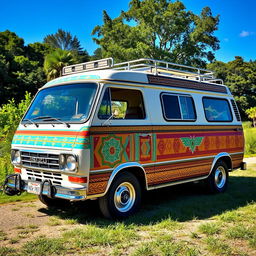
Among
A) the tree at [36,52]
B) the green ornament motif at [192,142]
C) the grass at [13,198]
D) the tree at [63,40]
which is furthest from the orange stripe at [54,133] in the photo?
the tree at [63,40]

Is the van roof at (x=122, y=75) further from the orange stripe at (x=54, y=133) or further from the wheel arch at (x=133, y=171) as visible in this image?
the wheel arch at (x=133, y=171)

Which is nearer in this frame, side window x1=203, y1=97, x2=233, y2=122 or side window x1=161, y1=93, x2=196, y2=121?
side window x1=161, y1=93, x2=196, y2=121

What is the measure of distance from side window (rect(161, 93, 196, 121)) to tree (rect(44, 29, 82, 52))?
68797 millimetres

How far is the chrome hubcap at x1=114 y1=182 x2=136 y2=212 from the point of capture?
591cm

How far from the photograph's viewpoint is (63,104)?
19.7 feet

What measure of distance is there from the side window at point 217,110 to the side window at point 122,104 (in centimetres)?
221

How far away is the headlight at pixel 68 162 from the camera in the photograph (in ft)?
17.2

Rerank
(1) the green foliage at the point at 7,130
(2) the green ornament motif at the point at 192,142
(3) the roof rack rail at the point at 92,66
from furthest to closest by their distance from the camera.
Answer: (1) the green foliage at the point at 7,130
(2) the green ornament motif at the point at 192,142
(3) the roof rack rail at the point at 92,66

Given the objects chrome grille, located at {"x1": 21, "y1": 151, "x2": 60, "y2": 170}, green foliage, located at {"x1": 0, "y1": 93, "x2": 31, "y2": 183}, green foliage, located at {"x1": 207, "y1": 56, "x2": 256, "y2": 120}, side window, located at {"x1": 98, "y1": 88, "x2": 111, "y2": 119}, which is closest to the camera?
chrome grille, located at {"x1": 21, "y1": 151, "x2": 60, "y2": 170}

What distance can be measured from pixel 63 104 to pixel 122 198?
199 cm

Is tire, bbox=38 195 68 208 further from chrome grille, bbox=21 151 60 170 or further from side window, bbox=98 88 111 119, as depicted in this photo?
side window, bbox=98 88 111 119

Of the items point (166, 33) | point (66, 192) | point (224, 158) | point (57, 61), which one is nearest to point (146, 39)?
point (166, 33)

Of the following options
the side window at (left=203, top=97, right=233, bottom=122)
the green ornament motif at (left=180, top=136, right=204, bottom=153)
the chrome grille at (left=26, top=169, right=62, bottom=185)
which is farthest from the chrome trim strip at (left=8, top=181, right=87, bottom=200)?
the side window at (left=203, top=97, right=233, bottom=122)

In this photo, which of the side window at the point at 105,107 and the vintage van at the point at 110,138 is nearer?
the vintage van at the point at 110,138
